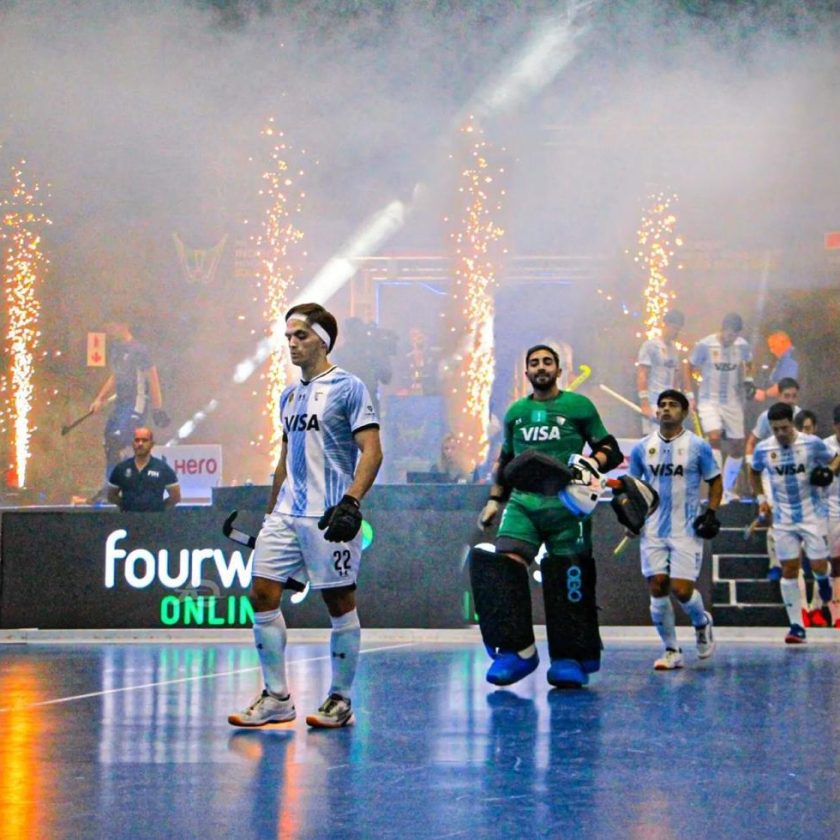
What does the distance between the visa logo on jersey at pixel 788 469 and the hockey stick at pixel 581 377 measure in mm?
8861

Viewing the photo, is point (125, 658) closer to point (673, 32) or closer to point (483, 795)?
point (483, 795)

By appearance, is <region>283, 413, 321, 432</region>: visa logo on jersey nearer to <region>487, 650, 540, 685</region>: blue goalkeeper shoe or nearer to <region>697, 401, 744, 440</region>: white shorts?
<region>487, 650, 540, 685</region>: blue goalkeeper shoe

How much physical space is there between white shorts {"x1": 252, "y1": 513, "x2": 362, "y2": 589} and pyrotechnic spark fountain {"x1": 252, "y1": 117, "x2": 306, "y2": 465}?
15.7 meters

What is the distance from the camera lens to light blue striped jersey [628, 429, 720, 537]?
943 cm

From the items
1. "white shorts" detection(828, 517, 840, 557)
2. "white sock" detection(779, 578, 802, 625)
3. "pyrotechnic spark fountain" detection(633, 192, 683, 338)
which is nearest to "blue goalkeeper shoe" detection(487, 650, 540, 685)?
"white sock" detection(779, 578, 802, 625)

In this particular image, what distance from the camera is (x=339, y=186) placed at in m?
22.2

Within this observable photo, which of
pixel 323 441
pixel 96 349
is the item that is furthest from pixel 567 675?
pixel 96 349

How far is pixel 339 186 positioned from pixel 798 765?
712 inches

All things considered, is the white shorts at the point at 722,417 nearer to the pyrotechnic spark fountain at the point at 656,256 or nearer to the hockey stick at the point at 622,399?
the hockey stick at the point at 622,399

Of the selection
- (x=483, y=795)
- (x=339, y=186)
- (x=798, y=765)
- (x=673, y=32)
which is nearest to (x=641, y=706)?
(x=798, y=765)

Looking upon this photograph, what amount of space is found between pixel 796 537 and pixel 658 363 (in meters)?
5.33

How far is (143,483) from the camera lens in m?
12.8

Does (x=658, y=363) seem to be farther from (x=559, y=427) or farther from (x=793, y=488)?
(x=559, y=427)

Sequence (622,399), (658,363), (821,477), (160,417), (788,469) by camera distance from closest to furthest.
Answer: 1. (821,477)
2. (788,469)
3. (658,363)
4. (160,417)
5. (622,399)
